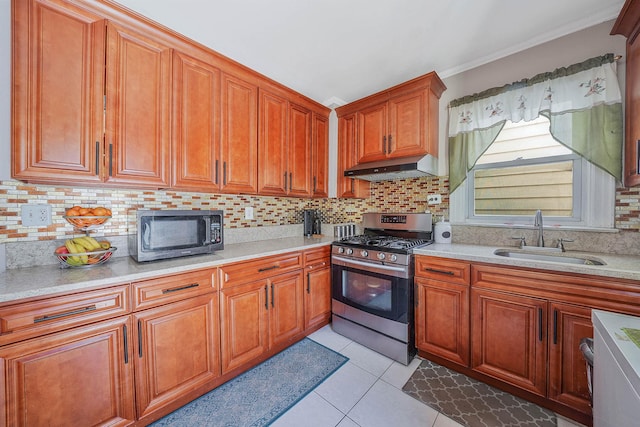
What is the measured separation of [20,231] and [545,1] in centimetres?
355

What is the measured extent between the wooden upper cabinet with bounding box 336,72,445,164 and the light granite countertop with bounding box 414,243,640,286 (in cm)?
95

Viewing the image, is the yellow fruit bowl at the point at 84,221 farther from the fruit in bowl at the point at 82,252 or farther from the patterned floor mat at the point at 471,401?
the patterned floor mat at the point at 471,401

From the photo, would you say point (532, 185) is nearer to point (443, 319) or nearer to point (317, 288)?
point (443, 319)

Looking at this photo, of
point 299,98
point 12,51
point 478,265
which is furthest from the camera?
point 299,98

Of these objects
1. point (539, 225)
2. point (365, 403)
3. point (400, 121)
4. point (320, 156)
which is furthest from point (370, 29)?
point (365, 403)

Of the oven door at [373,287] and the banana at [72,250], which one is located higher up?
the banana at [72,250]

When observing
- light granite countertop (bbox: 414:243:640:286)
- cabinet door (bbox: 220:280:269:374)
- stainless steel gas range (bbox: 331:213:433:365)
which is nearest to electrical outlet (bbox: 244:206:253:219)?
cabinet door (bbox: 220:280:269:374)

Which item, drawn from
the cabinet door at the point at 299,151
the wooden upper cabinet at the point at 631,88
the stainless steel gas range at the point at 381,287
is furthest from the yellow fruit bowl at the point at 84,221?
the wooden upper cabinet at the point at 631,88

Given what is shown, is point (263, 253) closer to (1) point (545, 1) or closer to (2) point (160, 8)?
(2) point (160, 8)

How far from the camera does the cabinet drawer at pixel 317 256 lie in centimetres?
227

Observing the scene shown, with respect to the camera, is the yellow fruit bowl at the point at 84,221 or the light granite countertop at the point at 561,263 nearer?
the light granite countertop at the point at 561,263

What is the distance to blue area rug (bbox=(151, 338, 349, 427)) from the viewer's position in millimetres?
1429

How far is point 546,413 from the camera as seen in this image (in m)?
1.45

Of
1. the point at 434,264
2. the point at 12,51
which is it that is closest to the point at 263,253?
the point at 434,264
